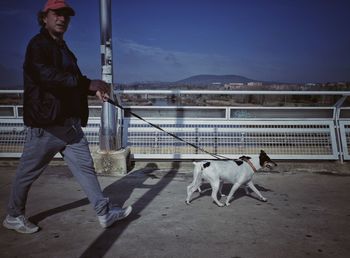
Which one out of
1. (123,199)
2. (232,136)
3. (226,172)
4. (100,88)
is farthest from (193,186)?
(232,136)

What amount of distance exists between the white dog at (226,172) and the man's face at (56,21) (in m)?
2.20

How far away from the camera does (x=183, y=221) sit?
3641mm

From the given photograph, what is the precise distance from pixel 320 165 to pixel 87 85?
4.79 m

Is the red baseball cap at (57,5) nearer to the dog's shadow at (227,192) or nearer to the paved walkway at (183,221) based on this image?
the paved walkway at (183,221)

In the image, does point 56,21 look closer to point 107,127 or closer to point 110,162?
point 107,127

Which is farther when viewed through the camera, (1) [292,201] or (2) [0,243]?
(1) [292,201]

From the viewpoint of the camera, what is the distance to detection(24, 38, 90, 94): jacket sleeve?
2881mm

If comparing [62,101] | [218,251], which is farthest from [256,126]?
[62,101]

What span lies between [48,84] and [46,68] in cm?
15

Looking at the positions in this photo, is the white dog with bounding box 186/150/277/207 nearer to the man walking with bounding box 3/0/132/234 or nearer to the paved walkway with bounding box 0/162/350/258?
the paved walkway with bounding box 0/162/350/258

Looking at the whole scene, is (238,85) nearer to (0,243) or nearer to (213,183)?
(213,183)

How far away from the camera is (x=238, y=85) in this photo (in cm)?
793

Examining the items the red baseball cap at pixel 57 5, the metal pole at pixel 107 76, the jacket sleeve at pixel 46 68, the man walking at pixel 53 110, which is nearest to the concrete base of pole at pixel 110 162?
the metal pole at pixel 107 76

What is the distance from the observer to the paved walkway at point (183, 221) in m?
2.97
